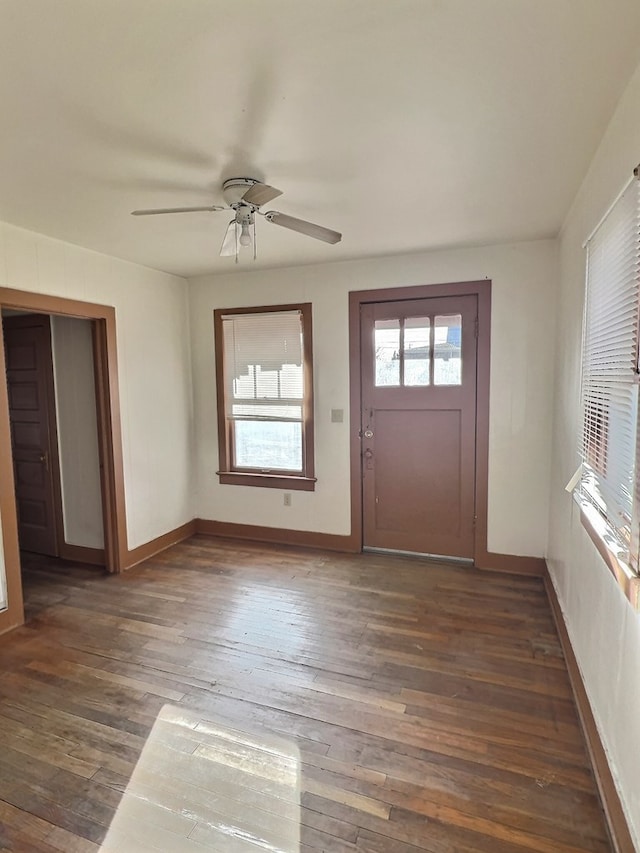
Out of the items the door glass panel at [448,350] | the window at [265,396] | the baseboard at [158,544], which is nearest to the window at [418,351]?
the door glass panel at [448,350]

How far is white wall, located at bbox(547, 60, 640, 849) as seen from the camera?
1.52 m

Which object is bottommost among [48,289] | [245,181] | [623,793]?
[623,793]

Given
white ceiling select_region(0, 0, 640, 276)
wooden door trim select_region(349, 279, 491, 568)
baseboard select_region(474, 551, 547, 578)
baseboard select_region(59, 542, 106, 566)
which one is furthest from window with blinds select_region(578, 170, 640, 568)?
baseboard select_region(59, 542, 106, 566)

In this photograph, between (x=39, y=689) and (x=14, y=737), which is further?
(x=39, y=689)

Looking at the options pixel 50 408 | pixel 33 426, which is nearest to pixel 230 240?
pixel 50 408

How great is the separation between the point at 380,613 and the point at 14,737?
206 cm

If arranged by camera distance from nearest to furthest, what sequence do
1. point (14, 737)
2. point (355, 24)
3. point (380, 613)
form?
point (355, 24), point (14, 737), point (380, 613)

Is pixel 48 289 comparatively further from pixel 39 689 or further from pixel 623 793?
pixel 623 793

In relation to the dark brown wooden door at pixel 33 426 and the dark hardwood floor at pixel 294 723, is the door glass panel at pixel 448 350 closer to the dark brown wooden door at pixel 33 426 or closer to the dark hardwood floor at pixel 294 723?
the dark hardwood floor at pixel 294 723

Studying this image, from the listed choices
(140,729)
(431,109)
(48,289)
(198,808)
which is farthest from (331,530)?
(431,109)

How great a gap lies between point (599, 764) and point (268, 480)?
321 cm

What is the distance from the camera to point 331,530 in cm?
431

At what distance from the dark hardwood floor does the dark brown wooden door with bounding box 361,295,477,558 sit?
A: 602 millimetres

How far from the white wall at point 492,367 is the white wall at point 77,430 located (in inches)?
41.8
